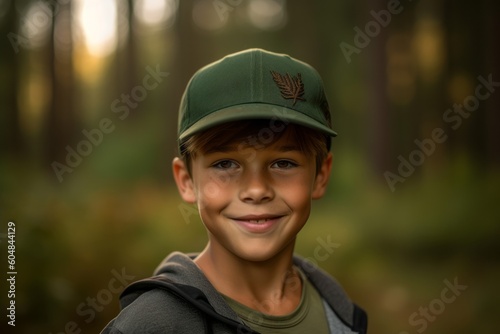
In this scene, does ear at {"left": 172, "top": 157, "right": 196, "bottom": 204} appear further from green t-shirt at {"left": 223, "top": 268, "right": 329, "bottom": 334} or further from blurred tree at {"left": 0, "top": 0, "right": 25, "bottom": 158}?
blurred tree at {"left": 0, "top": 0, "right": 25, "bottom": 158}

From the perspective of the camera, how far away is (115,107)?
20.0 metres

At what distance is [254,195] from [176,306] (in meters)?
0.46

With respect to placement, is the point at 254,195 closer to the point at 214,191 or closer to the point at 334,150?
the point at 214,191

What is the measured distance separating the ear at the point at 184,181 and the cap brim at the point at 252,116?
26cm

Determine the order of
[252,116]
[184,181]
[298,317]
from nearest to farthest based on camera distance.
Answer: [252,116] → [298,317] → [184,181]

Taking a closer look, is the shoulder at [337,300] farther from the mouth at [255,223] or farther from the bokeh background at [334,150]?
the bokeh background at [334,150]

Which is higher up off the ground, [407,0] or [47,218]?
[407,0]

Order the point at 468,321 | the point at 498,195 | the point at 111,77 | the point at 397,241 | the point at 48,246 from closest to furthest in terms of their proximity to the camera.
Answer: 1. the point at 48,246
2. the point at 468,321
3. the point at 397,241
4. the point at 498,195
5. the point at 111,77

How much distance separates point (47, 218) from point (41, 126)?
8.09m

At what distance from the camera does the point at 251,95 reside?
208 cm

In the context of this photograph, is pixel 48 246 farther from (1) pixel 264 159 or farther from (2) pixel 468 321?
(2) pixel 468 321

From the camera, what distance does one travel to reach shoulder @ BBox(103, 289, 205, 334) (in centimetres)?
185

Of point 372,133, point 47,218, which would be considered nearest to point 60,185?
point 47,218

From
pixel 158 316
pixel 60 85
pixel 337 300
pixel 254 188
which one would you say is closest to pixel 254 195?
pixel 254 188
